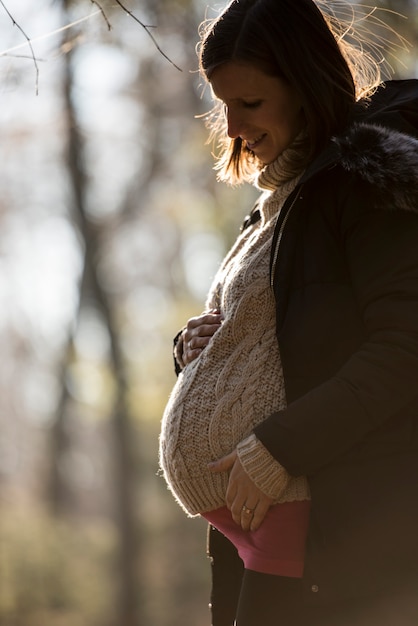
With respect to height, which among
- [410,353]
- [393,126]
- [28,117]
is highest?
[28,117]

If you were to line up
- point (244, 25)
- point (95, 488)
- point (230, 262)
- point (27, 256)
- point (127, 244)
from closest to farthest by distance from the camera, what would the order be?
point (244, 25), point (230, 262), point (127, 244), point (27, 256), point (95, 488)

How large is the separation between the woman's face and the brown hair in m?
0.02

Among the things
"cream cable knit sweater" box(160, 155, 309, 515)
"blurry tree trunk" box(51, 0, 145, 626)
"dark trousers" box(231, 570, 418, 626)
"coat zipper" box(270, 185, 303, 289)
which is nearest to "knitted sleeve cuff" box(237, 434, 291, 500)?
"cream cable knit sweater" box(160, 155, 309, 515)

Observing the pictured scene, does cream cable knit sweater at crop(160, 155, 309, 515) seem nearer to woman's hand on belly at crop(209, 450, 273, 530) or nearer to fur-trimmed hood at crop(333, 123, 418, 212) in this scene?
woman's hand on belly at crop(209, 450, 273, 530)

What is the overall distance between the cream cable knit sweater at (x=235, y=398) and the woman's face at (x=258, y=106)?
0.07 m

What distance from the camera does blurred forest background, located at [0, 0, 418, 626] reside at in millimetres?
11297

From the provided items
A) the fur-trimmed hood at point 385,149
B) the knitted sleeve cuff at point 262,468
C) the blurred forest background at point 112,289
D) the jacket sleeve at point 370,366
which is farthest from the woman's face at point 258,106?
the blurred forest background at point 112,289

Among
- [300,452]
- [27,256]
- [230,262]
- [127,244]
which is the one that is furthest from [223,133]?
[27,256]

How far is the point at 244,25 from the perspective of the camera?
1929 mm

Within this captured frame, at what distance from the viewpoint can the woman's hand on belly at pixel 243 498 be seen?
176cm

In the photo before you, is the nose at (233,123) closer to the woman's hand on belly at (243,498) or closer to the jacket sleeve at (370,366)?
the jacket sleeve at (370,366)

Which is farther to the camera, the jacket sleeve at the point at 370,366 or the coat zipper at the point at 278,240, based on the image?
the coat zipper at the point at 278,240

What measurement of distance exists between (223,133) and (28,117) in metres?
10.2

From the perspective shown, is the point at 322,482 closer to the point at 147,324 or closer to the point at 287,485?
the point at 287,485
